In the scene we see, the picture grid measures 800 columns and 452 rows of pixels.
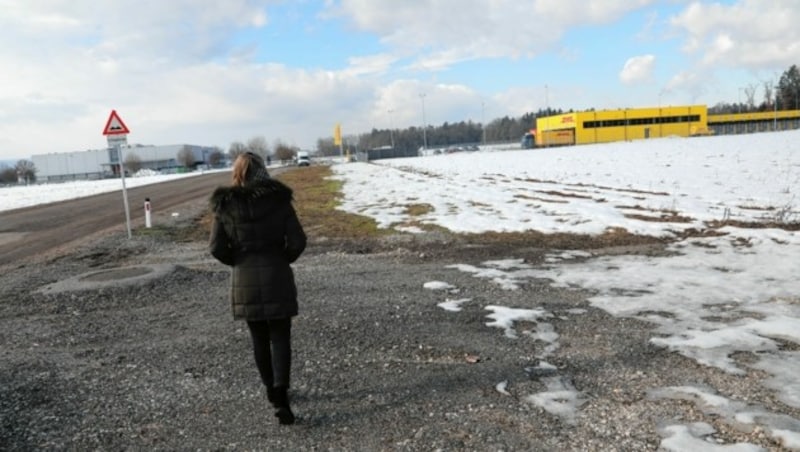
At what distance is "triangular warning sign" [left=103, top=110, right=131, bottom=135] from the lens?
48.3ft

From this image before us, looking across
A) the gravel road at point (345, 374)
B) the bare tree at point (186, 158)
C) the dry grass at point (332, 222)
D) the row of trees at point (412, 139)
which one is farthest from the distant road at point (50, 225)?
the bare tree at point (186, 158)

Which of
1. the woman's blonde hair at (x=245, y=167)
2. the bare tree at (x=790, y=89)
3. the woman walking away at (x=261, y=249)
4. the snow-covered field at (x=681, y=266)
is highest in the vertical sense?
the bare tree at (x=790, y=89)

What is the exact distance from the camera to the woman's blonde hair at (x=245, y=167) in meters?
4.18

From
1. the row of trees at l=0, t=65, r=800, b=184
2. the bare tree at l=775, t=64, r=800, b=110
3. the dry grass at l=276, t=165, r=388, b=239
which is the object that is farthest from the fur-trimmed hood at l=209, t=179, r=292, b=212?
the bare tree at l=775, t=64, r=800, b=110

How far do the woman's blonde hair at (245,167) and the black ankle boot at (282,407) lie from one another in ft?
4.95

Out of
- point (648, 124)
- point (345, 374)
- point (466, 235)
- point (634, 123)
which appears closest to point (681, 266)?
point (466, 235)

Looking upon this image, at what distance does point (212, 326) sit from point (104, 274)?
396cm

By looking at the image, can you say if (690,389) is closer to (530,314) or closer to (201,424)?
(530,314)

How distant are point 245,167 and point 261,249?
0.60 metres

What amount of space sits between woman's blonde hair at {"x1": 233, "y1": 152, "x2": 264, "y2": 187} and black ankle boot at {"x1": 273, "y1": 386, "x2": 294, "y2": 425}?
1.51 metres

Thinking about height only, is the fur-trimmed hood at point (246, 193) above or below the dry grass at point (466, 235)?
above

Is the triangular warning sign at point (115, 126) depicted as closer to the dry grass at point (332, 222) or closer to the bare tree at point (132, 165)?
the dry grass at point (332, 222)

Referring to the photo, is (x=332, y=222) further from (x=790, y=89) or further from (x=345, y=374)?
(x=790, y=89)

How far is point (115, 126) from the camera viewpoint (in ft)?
48.6
